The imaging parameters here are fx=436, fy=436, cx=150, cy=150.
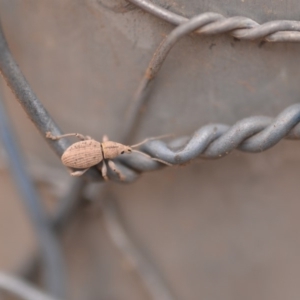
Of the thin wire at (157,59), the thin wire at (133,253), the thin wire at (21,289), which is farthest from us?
the thin wire at (133,253)

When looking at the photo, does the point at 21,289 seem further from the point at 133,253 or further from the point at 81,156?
the point at 81,156

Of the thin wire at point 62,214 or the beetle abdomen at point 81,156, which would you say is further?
the thin wire at point 62,214

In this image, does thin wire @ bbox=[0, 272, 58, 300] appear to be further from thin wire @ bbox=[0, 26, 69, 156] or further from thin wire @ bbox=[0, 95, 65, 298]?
thin wire @ bbox=[0, 26, 69, 156]

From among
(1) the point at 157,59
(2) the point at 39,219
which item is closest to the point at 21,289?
(2) the point at 39,219

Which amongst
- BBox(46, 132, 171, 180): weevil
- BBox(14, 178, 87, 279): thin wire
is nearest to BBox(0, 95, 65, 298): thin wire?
BBox(14, 178, 87, 279): thin wire

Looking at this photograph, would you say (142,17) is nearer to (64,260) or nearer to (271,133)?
(271,133)

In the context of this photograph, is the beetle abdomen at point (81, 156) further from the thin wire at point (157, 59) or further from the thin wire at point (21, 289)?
the thin wire at point (21, 289)

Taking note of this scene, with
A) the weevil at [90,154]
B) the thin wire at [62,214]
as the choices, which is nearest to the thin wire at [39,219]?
the thin wire at [62,214]
